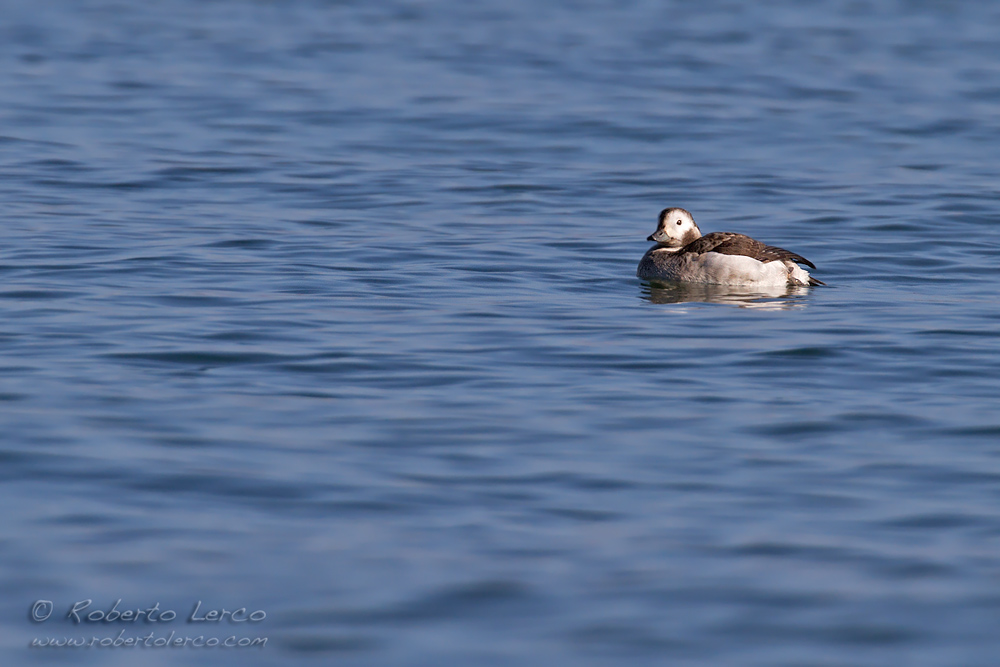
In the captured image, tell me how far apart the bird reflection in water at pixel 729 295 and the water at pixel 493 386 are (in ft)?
0.17

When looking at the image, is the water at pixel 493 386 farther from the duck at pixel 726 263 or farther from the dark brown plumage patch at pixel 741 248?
the dark brown plumage patch at pixel 741 248

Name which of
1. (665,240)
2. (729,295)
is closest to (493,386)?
(729,295)

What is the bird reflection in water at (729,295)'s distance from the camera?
1342 cm

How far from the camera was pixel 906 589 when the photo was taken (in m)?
6.89

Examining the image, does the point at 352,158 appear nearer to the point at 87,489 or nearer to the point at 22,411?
the point at 22,411

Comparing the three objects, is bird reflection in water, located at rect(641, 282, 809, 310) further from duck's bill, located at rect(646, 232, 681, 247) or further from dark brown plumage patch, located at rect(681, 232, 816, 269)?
duck's bill, located at rect(646, 232, 681, 247)

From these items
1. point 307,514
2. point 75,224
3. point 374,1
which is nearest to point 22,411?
point 307,514

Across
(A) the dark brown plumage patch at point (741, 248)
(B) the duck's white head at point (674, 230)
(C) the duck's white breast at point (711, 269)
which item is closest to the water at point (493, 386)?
(C) the duck's white breast at point (711, 269)

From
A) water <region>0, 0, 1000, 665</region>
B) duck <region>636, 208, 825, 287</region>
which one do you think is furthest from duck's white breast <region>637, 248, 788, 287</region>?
water <region>0, 0, 1000, 665</region>

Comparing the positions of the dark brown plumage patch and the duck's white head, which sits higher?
the duck's white head

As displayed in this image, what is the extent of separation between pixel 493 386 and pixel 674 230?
5064 mm

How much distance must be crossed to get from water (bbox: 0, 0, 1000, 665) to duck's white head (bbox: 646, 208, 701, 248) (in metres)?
0.55

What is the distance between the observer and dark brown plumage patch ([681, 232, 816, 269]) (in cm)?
1395

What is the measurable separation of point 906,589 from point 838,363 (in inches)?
164
